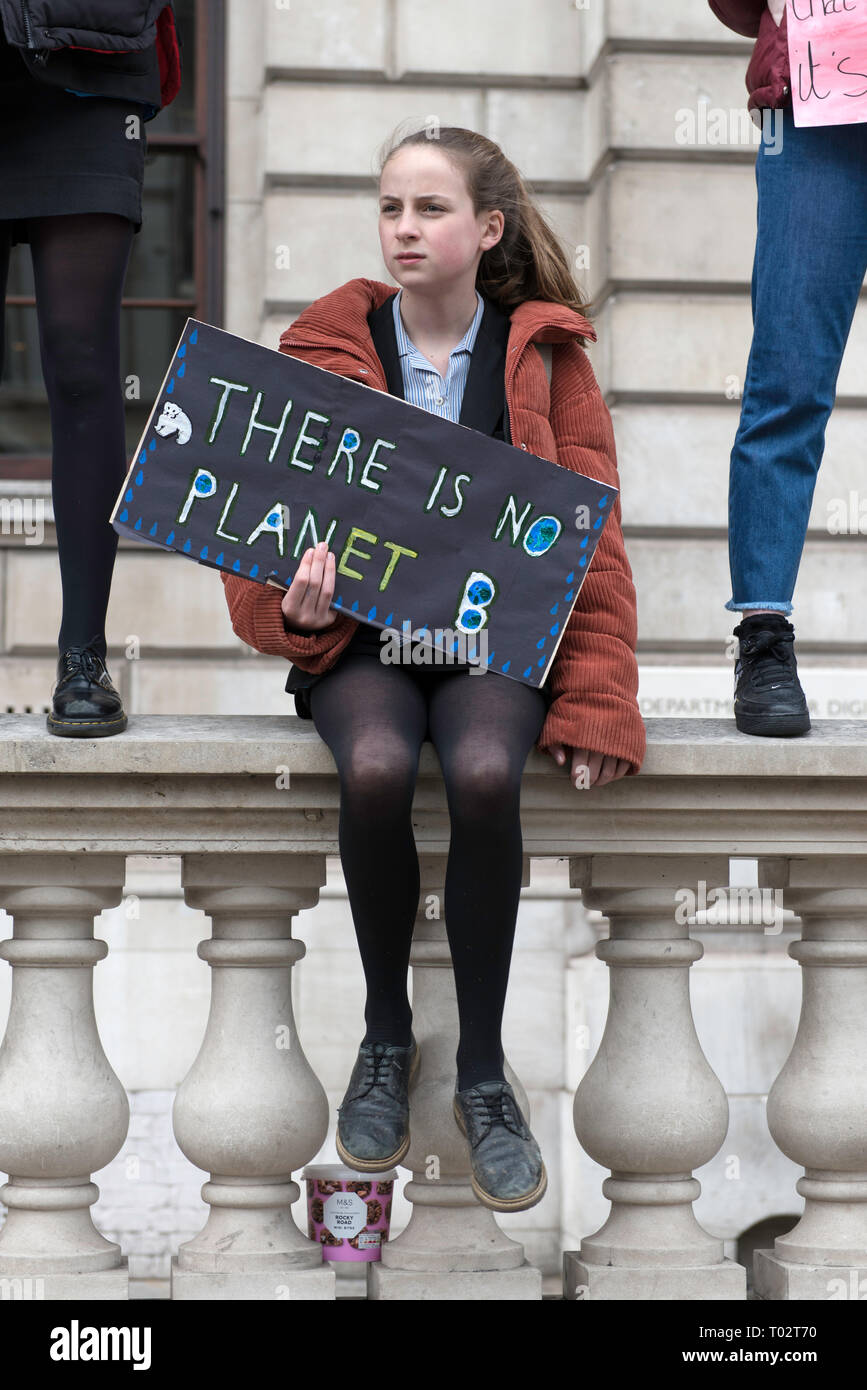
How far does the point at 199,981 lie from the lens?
17.5 ft

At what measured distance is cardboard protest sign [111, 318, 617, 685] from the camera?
2154mm

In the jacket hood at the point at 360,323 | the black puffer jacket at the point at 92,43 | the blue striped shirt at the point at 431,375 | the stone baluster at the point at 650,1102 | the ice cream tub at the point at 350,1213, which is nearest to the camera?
the stone baluster at the point at 650,1102

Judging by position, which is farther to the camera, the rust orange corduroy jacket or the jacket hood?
the jacket hood

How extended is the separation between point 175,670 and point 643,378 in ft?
6.67

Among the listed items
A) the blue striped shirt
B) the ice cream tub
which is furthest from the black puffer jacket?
the ice cream tub

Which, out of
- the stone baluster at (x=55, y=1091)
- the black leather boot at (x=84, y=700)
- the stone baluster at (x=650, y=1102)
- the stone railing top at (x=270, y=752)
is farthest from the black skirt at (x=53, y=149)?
the stone baluster at (x=650, y=1102)

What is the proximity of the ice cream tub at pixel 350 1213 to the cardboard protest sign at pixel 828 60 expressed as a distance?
69.7 inches

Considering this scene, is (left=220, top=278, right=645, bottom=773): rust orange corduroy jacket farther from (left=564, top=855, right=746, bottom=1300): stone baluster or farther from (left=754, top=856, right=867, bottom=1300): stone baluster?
(left=754, top=856, right=867, bottom=1300): stone baluster

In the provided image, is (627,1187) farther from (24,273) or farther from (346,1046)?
(24,273)

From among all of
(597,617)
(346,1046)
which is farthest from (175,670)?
(597,617)

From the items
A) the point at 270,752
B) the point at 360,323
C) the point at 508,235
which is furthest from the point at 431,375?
the point at 270,752

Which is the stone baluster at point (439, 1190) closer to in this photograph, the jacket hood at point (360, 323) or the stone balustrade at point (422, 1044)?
the stone balustrade at point (422, 1044)

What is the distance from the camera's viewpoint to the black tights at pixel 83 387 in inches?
95.6

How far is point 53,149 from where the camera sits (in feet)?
7.80
